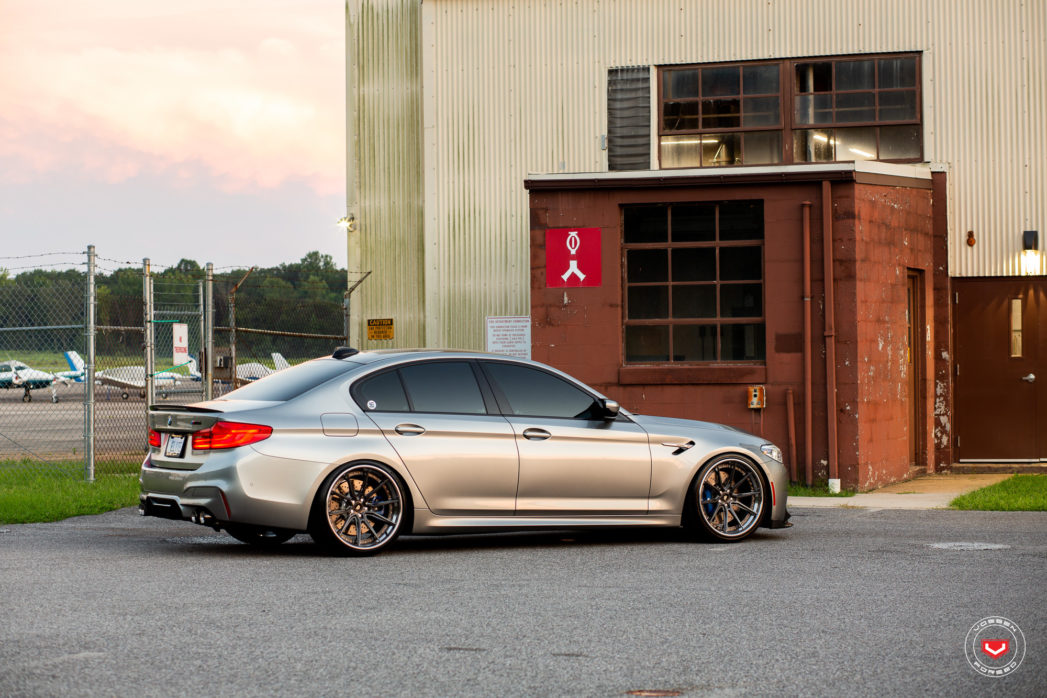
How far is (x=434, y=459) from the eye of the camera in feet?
30.4

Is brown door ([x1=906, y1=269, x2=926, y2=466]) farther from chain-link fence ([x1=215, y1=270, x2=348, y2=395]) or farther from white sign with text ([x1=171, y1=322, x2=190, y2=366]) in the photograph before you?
white sign with text ([x1=171, y1=322, x2=190, y2=366])

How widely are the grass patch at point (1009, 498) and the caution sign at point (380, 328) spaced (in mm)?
8750

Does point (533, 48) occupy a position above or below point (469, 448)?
above

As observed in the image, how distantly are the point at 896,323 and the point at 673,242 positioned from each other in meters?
2.89

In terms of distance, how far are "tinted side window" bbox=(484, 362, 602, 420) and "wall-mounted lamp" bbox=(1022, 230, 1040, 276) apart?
370 inches

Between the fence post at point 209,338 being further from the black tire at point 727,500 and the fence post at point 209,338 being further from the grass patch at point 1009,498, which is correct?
the grass patch at point 1009,498

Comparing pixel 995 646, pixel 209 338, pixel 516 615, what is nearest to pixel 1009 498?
pixel 995 646

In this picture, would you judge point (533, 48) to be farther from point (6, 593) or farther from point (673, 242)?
point (6, 593)

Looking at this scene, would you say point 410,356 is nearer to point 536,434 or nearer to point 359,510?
point 536,434

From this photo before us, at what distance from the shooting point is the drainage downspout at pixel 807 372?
14.8 meters

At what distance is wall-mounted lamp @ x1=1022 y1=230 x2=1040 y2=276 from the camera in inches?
669

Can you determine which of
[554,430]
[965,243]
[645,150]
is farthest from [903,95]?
[554,430]

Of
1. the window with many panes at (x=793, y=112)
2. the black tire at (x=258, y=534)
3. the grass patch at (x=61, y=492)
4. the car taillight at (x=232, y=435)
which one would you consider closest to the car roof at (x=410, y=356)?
the car taillight at (x=232, y=435)

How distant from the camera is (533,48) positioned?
1859 cm
